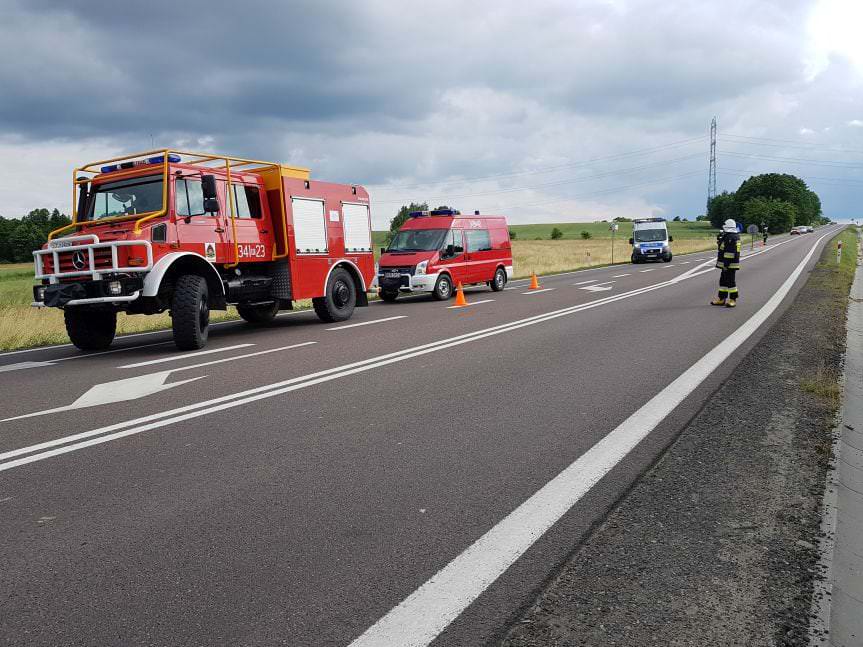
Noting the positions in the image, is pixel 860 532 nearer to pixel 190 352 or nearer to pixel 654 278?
pixel 190 352

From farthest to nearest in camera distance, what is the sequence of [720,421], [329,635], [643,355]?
[643,355]
[720,421]
[329,635]

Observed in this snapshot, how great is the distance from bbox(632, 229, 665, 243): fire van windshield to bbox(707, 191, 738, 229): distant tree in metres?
125

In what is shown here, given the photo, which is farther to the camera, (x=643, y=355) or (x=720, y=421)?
(x=643, y=355)

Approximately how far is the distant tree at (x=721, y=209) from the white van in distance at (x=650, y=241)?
12484cm

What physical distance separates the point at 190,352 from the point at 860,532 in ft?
27.8

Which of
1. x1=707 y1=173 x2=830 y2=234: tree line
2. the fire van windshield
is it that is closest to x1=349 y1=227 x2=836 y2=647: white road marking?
the fire van windshield

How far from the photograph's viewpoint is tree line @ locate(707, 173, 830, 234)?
139m

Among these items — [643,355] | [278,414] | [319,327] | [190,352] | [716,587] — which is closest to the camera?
[716,587]

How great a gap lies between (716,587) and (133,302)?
8970mm

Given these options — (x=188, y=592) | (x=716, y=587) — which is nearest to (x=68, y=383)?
(x=188, y=592)

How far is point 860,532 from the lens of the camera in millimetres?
3383

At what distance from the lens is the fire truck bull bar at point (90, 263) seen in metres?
9.49

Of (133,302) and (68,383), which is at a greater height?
(133,302)

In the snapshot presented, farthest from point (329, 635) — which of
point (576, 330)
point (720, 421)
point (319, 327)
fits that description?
point (319, 327)
